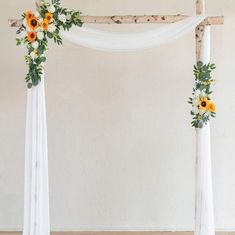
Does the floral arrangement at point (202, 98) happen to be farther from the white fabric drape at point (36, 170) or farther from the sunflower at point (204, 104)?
the white fabric drape at point (36, 170)

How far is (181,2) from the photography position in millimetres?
4133

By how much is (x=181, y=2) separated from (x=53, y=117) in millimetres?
1996

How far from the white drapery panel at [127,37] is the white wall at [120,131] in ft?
3.17

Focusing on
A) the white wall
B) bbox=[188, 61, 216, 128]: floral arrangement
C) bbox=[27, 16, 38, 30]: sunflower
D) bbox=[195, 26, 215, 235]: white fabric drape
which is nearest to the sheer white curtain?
bbox=[195, 26, 215, 235]: white fabric drape

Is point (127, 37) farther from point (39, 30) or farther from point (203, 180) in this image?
point (203, 180)

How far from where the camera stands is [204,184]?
3119 millimetres

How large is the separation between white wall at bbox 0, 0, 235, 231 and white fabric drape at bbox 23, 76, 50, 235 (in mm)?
1071

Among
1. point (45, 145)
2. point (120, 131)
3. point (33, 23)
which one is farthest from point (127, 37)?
point (120, 131)

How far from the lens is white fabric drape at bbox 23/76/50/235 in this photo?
303cm

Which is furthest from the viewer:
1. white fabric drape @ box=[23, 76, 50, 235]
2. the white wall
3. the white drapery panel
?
the white wall

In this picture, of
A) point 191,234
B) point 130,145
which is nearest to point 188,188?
point 191,234

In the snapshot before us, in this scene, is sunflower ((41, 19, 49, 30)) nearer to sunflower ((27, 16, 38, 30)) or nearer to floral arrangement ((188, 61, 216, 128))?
sunflower ((27, 16, 38, 30))

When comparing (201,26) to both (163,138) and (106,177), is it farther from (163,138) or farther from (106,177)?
(106,177)

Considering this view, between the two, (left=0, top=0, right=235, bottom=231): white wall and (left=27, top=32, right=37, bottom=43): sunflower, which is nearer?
(left=27, top=32, right=37, bottom=43): sunflower
